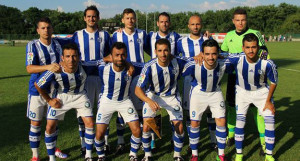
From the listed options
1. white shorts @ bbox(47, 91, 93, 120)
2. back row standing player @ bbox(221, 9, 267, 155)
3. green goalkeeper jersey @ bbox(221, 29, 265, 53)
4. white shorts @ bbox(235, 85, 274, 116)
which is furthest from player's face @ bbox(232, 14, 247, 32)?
white shorts @ bbox(47, 91, 93, 120)

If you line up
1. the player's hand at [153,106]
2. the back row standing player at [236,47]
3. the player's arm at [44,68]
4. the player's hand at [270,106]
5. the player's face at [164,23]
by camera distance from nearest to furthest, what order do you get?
the player's arm at [44,68] → the player's hand at [153,106] → the player's hand at [270,106] → the back row standing player at [236,47] → the player's face at [164,23]

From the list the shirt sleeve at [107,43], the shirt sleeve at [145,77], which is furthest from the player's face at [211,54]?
the shirt sleeve at [107,43]

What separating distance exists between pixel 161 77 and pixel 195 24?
1056mm

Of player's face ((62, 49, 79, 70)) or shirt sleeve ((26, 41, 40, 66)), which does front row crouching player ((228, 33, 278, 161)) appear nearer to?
player's face ((62, 49, 79, 70))

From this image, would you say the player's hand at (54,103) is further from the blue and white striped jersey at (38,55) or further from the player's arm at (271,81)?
the player's arm at (271,81)

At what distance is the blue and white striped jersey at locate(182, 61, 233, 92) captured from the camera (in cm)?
375

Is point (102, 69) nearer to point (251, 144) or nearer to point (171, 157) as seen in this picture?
point (171, 157)

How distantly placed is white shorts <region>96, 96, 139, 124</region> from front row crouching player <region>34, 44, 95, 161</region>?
15 centimetres

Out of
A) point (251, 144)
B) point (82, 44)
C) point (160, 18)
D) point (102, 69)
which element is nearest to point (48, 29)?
point (82, 44)

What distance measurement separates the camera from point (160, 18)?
171 inches

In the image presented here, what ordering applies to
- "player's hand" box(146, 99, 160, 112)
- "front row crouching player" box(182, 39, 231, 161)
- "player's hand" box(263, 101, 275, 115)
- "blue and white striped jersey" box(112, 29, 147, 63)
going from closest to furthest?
"player's hand" box(146, 99, 160, 112)
"player's hand" box(263, 101, 275, 115)
"front row crouching player" box(182, 39, 231, 161)
"blue and white striped jersey" box(112, 29, 147, 63)

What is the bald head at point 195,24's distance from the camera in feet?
13.5

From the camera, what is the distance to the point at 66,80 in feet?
11.9

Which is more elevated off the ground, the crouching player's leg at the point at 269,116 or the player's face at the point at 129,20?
the player's face at the point at 129,20
